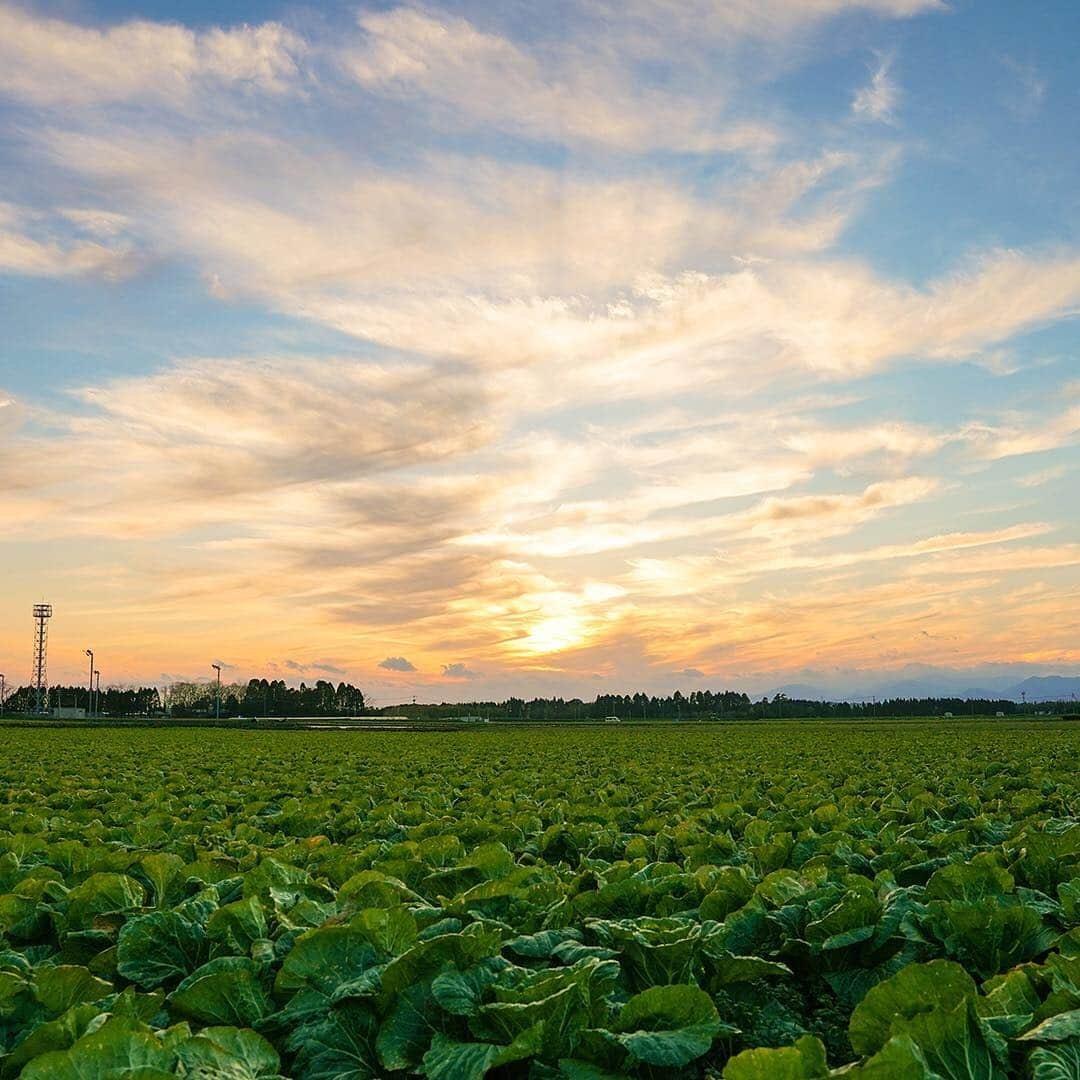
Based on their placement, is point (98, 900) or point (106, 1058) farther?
point (98, 900)

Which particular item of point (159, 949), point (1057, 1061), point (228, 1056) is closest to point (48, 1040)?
point (228, 1056)

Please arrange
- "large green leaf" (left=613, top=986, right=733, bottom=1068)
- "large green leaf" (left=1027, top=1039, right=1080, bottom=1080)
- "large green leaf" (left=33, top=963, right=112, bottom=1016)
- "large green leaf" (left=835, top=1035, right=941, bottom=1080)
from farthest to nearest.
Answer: "large green leaf" (left=33, top=963, right=112, bottom=1016) < "large green leaf" (left=613, top=986, right=733, bottom=1068) < "large green leaf" (left=1027, top=1039, right=1080, bottom=1080) < "large green leaf" (left=835, top=1035, right=941, bottom=1080)

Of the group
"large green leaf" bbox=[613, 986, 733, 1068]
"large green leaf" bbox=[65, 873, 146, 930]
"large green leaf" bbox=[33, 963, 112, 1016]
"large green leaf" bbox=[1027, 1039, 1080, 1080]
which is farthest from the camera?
"large green leaf" bbox=[65, 873, 146, 930]

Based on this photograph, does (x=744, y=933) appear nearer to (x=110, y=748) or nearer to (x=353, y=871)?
(x=353, y=871)

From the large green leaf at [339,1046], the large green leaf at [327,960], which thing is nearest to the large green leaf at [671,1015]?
the large green leaf at [339,1046]

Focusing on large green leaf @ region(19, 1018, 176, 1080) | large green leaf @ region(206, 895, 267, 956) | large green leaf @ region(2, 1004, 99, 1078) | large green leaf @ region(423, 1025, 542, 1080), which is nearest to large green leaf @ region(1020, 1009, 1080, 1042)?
large green leaf @ region(423, 1025, 542, 1080)

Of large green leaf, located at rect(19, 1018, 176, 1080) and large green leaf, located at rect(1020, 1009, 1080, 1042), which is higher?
large green leaf, located at rect(19, 1018, 176, 1080)

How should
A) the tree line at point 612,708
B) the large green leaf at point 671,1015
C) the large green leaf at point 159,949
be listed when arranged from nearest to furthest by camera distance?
the large green leaf at point 671,1015
the large green leaf at point 159,949
the tree line at point 612,708

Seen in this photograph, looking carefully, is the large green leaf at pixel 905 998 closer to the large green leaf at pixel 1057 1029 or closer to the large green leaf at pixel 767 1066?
the large green leaf at pixel 1057 1029

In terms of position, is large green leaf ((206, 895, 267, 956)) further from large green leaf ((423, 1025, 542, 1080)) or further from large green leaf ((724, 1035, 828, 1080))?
large green leaf ((724, 1035, 828, 1080))

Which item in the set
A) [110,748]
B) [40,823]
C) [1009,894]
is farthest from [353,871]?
[110,748]

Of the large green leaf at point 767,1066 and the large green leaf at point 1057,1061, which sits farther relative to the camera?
the large green leaf at point 1057,1061

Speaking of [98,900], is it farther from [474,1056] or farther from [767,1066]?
[767,1066]

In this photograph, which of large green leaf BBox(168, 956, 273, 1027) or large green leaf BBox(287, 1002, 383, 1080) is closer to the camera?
large green leaf BBox(287, 1002, 383, 1080)
